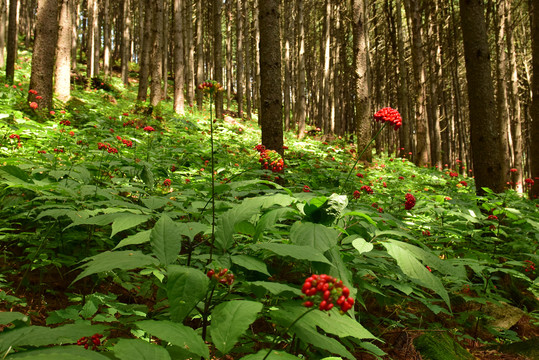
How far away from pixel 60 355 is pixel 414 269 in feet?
4.12

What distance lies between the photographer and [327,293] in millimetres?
859

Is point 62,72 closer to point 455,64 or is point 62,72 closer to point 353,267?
point 353,267

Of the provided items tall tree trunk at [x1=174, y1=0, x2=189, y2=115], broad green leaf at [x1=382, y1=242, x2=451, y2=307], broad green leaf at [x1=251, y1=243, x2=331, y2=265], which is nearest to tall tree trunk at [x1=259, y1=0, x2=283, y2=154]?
broad green leaf at [x1=382, y1=242, x2=451, y2=307]

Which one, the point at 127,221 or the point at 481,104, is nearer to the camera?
the point at 127,221

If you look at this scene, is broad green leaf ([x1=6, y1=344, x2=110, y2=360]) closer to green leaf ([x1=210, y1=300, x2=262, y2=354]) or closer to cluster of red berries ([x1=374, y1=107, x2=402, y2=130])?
green leaf ([x1=210, y1=300, x2=262, y2=354])

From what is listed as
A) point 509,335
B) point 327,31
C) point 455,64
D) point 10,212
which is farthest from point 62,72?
point 455,64

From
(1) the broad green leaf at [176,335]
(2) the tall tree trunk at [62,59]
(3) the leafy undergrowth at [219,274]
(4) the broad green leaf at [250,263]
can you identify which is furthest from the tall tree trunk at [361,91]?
(1) the broad green leaf at [176,335]

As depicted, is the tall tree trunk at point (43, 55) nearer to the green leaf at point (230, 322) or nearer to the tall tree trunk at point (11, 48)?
the tall tree trunk at point (11, 48)

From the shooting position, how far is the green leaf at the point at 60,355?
0.70 meters

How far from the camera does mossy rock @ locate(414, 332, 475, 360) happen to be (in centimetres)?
211

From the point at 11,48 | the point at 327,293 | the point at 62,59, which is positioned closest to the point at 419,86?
the point at 62,59

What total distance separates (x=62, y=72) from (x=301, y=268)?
9.55 meters

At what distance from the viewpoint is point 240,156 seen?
7.68 m

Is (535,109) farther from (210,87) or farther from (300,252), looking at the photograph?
(300,252)
